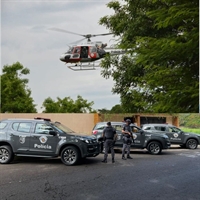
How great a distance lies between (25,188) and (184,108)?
3911 millimetres

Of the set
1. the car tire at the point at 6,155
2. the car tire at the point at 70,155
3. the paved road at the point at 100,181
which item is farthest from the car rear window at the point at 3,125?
the car tire at the point at 70,155

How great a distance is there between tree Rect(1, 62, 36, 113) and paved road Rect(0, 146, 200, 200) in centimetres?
1010

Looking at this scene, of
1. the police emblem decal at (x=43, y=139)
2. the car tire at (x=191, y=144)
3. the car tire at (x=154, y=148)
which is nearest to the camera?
the police emblem decal at (x=43, y=139)

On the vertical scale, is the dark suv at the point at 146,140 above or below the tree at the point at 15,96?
below

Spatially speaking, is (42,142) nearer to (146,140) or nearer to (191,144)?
(146,140)

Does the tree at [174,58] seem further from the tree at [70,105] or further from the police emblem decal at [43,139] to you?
the tree at [70,105]

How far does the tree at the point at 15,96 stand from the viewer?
64.7ft

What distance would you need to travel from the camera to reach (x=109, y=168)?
357 inches

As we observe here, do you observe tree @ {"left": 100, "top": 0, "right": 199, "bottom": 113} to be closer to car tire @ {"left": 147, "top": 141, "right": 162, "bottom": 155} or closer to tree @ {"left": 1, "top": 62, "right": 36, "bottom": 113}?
car tire @ {"left": 147, "top": 141, "right": 162, "bottom": 155}

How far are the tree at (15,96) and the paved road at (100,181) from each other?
33.1 ft

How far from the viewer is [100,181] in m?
7.10

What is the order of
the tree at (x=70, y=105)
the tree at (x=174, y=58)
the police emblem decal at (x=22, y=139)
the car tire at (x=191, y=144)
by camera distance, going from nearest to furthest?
the tree at (x=174, y=58), the police emblem decal at (x=22, y=139), the car tire at (x=191, y=144), the tree at (x=70, y=105)

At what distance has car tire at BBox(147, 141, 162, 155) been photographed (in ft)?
44.7

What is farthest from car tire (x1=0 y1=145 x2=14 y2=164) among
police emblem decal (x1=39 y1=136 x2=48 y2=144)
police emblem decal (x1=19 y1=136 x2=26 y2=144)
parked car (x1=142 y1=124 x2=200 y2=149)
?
parked car (x1=142 y1=124 x2=200 y2=149)
